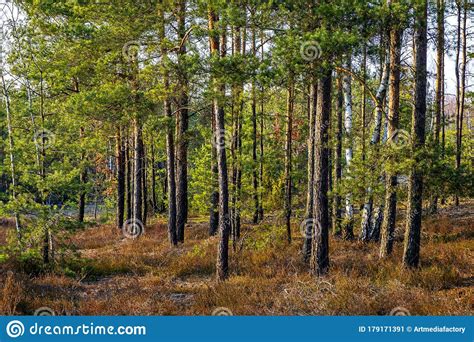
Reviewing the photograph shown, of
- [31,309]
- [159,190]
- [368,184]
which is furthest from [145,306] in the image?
[159,190]

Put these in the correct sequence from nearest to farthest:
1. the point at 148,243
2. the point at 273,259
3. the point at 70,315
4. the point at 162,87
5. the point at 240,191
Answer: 1. the point at 70,315
2. the point at 162,87
3. the point at 273,259
4. the point at 240,191
5. the point at 148,243

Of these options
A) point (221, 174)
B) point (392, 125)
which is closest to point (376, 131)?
point (392, 125)

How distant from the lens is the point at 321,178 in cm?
889

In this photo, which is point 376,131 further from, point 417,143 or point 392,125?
point 417,143

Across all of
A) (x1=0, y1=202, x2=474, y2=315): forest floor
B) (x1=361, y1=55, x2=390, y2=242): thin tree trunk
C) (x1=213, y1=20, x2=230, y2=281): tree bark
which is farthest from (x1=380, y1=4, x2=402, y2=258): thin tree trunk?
(x1=213, y1=20, x2=230, y2=281): tree bark

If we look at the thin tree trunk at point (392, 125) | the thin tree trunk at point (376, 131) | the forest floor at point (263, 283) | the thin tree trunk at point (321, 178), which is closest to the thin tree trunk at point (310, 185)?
the forest floor at point (263, 283)

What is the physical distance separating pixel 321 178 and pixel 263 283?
102 inches

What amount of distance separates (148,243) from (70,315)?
8885 millimetres

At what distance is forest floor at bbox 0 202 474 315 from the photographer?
280 inches

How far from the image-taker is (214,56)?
316 inches

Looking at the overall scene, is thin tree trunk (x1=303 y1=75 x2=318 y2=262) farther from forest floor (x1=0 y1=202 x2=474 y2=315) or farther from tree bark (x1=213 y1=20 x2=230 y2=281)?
tree bark (x1=213 y1=20 x2=230 y2=281)

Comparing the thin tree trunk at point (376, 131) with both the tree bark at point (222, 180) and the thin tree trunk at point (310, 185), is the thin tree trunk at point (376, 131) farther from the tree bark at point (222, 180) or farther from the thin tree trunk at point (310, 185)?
the tree bark at point (222, 180)

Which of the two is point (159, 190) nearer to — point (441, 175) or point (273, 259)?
point (273, 259)

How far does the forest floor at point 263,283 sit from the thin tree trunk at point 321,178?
41 centimetres
